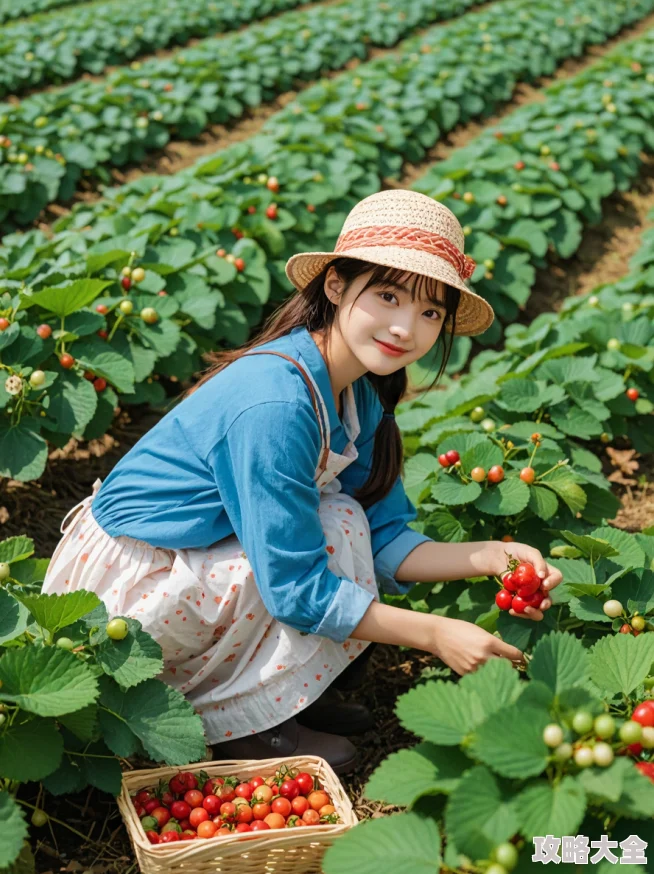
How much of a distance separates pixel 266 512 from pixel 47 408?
1.24 m

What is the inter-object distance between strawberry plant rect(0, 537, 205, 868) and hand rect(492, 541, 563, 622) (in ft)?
2.55

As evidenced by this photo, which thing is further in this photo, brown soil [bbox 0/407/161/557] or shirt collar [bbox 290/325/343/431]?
brown soil [bbox 0/407/161/557]

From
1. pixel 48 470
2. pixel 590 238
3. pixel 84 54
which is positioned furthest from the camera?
pixel 84 54

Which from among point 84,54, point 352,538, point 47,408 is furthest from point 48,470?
point 84,54

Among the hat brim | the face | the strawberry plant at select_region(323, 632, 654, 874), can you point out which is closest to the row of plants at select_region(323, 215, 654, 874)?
the strawberry plant at select_region(323, 632, 654, 874)

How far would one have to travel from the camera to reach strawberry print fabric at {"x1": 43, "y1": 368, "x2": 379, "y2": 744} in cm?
206

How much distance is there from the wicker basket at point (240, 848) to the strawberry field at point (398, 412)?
3cm

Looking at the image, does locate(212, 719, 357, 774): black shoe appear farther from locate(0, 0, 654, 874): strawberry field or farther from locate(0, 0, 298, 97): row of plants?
locate(0, 0, 298, 97): row of plants

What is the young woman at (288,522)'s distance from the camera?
1.92m

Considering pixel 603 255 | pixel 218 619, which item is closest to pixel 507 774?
pixel 218 619

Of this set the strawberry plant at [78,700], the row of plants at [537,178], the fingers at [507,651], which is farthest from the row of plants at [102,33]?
the fingers at [507,651]

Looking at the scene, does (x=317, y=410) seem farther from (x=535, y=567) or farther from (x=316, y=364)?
(x=535, y=567)

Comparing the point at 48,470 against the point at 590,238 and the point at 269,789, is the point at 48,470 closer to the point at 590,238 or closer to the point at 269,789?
the point at 269,789

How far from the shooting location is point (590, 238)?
607cm
